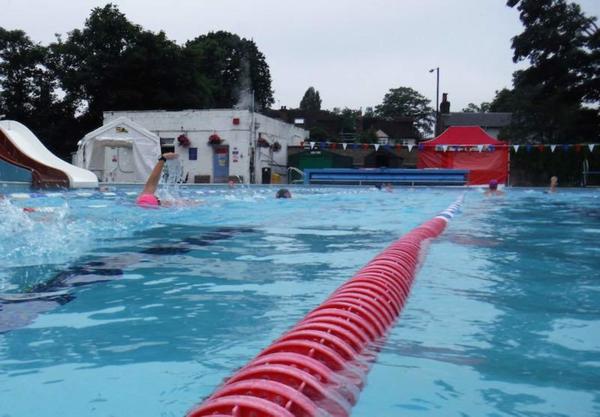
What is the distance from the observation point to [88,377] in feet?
8.68

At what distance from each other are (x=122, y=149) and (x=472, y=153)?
51.6 ft

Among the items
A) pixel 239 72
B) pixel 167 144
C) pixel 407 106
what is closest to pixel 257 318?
pixel 167 144

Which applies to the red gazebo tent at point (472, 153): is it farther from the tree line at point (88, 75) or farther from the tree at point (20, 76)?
the tree at point (20, 76)

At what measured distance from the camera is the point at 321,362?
230cm

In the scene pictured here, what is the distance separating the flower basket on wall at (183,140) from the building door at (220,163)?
1.29 m

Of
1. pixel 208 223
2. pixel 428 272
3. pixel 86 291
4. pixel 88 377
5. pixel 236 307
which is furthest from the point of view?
pixel 208 223

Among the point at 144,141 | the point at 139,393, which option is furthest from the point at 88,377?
the point at 144,141

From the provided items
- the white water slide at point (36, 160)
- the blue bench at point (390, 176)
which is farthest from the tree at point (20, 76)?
the blue bench at point (390, 176)

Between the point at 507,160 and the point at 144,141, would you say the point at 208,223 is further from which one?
the point at 507,160

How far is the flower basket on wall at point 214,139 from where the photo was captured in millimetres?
28109

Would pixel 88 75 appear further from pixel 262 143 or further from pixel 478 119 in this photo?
pixel 478 119

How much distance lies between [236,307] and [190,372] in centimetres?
122

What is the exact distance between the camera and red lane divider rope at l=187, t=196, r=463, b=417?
1.68m

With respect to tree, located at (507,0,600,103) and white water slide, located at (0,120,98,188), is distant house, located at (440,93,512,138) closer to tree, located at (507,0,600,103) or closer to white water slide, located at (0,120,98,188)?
tree, located at (507,0,600,103)
